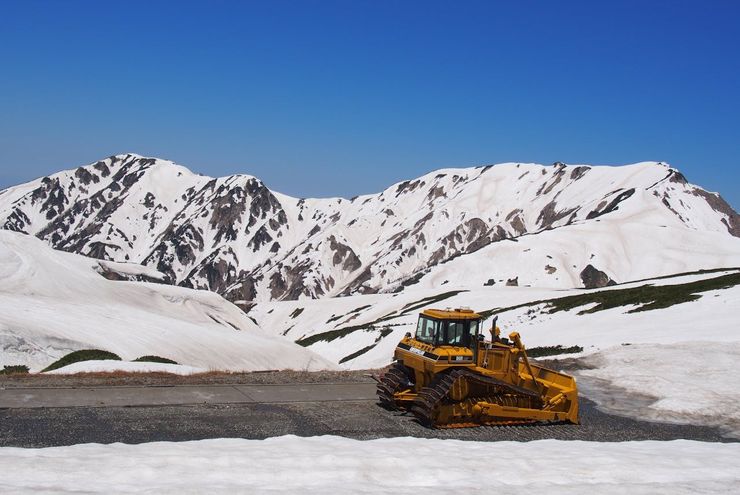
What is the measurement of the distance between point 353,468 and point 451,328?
7455 mm

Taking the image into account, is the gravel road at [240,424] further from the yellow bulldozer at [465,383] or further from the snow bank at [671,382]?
the snow bank at [671,382]

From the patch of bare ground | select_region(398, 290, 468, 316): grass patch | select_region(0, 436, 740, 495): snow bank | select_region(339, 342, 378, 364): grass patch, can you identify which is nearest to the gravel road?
the patch of bare ground

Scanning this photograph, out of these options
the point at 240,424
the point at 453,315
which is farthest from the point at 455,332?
the point at 240,424

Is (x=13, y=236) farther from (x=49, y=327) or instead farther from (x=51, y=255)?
(x=49, y=327)

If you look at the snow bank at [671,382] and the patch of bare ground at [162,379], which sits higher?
the snow bank at [671,382]

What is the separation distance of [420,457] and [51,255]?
6132 centimetres

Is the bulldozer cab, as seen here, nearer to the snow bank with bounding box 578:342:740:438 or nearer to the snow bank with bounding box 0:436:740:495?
the snow bank with bounding box 0:436:740:495

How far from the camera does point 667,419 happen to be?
20953mm

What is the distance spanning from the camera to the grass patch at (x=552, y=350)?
115ft

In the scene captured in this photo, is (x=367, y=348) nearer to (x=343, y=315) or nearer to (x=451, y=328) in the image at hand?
(x=451, y=328)

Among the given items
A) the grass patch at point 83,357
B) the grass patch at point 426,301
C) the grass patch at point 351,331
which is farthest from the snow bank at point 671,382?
the grass patch at point 426,301

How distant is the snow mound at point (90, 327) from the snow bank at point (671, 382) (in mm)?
21984

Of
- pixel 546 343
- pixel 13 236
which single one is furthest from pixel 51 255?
pixel 546 343

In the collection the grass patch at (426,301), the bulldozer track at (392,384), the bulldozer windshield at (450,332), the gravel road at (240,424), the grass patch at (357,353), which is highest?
the grass patch at (426,301)
